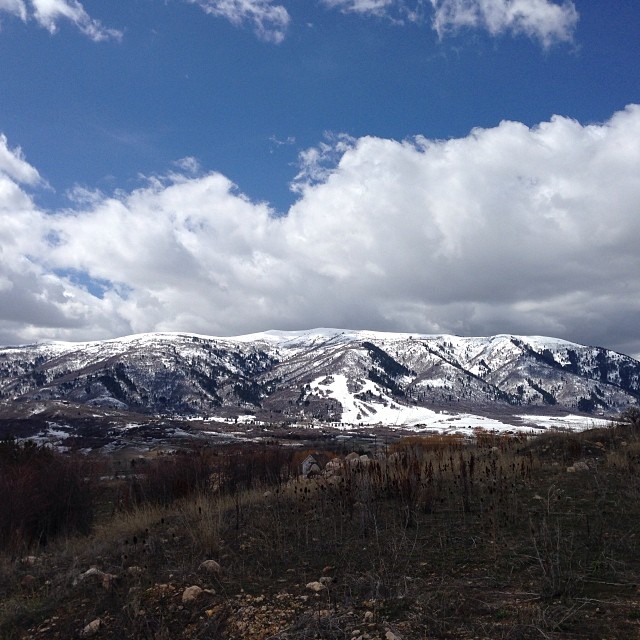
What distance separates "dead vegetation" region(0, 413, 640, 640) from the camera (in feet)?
16.3

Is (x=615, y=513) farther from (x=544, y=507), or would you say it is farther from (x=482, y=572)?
(x=482, y=572)

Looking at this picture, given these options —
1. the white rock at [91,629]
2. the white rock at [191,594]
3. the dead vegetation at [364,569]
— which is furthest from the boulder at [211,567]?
the white rock at [91,629]

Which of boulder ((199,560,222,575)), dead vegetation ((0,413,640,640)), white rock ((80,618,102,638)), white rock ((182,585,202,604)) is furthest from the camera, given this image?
boulder ((199,560,222,575))

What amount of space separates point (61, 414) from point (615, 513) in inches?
6349

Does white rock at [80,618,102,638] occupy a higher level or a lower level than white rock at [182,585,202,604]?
lower

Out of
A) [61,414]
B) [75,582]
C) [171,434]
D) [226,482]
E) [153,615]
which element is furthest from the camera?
[61,414]

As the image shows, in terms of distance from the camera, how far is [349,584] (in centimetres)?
599

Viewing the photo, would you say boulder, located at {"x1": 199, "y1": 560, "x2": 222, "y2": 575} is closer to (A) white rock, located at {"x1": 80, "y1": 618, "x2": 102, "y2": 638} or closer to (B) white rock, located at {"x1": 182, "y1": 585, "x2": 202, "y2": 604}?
(B) white rock, located at {"x1": 182, "y1": 585, "x2": 202, "y2": 604}

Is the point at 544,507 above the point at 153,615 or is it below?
above

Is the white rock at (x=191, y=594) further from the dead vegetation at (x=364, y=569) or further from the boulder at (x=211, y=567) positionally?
the boulder at (x=211, y=567)

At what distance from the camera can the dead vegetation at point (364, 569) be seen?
16.3 ft

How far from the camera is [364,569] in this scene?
6590 mm

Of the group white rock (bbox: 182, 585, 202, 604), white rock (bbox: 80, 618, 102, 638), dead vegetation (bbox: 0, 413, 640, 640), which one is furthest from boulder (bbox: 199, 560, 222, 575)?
white rock (bbox: 80, 618, 102, 638)

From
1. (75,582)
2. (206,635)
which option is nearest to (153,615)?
(206,635)
